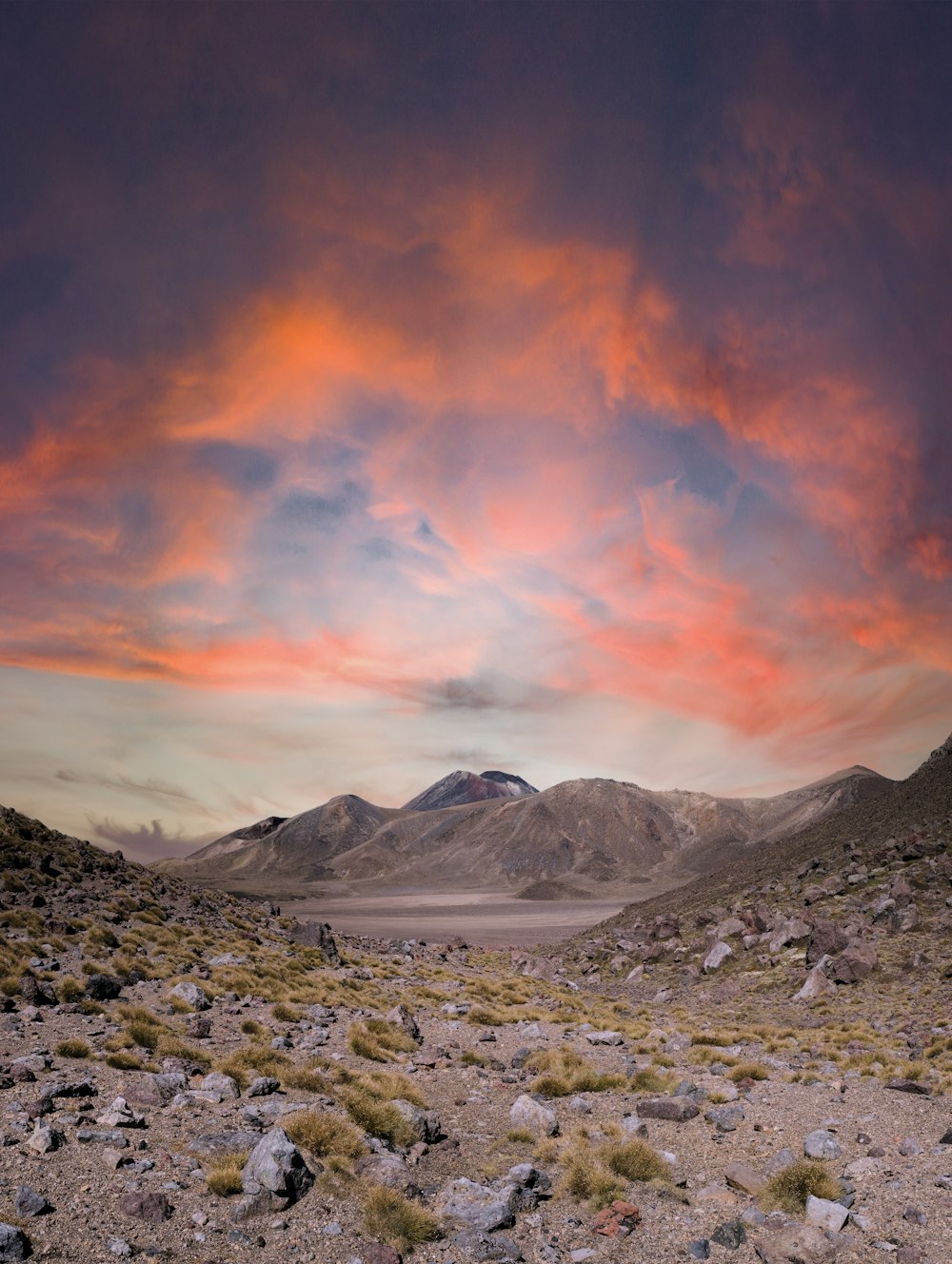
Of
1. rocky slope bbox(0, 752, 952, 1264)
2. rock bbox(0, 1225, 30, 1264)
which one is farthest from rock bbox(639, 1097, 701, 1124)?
rock bbox(0, 1225, 30, 1264)

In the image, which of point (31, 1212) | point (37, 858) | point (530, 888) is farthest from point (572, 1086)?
point (530, 888)

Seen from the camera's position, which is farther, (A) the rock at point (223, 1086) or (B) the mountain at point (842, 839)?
(B) the mountain at point (842, 839)

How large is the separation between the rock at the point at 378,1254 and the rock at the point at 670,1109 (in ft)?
25.0

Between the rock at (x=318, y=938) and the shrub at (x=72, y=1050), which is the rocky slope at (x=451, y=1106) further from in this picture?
the rock at (x=318, y=938)

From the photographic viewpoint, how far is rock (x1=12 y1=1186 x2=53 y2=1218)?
24.6 ft

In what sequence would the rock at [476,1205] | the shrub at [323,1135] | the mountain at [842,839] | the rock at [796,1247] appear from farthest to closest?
the mountain at [842,839]
the shrub at [323,1135]
the rock at [476,1205]
the rock at [796,1247]

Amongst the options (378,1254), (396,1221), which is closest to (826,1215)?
(396,1221)

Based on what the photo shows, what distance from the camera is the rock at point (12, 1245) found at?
6.71 m

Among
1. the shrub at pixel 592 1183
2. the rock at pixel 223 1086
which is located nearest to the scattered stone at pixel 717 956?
the shrub at pixel 592 1183

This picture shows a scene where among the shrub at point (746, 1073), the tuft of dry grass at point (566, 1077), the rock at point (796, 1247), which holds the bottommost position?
the shrub at point (746, 1073)

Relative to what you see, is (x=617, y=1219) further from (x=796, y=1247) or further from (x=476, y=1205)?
(x=796, y=1247)

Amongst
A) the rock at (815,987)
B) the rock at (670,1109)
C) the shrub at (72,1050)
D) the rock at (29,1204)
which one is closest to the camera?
the rock at (29,1204)

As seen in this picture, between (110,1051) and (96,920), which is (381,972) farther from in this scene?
(110,1051)

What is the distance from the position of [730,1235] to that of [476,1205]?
3463 mm
